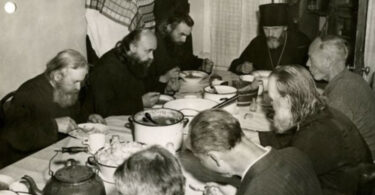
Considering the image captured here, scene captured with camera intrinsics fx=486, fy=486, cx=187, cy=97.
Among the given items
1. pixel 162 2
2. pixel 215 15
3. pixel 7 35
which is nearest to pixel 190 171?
pixel 7 35

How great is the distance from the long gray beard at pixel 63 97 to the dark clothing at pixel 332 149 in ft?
5.95

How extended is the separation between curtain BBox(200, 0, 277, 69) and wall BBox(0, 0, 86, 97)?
7.34 feet

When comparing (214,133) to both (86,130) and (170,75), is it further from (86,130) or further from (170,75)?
(170,75)

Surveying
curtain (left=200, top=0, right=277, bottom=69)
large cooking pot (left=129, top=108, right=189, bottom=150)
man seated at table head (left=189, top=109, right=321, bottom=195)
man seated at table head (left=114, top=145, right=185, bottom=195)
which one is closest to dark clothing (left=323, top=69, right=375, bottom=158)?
large cooking pot (left=129, top=108, right=189, bottom=150)

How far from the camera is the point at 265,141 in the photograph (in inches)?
118

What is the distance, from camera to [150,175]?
164cm

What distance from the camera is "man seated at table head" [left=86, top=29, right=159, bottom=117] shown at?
3926mm

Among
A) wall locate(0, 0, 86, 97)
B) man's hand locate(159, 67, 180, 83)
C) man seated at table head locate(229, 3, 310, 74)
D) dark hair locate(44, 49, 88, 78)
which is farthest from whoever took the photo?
man seated at table head locate(229, 3, 310, 74)

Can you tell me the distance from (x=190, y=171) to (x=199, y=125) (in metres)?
0.59

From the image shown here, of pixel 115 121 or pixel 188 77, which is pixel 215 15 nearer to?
pixel 188 77

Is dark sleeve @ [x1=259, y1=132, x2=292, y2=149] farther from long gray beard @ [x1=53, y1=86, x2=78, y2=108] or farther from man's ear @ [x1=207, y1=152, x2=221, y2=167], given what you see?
long gray beard @ [x1=53, y1=86, x2=78, y2=108]

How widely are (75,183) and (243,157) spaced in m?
0.70

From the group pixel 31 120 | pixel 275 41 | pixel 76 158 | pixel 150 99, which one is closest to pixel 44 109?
pixel 31 120

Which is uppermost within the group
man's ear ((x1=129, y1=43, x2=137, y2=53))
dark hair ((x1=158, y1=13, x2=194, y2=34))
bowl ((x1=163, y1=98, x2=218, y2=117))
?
dark hair ((x1=158, y1=13, x2=194, y2=34))
